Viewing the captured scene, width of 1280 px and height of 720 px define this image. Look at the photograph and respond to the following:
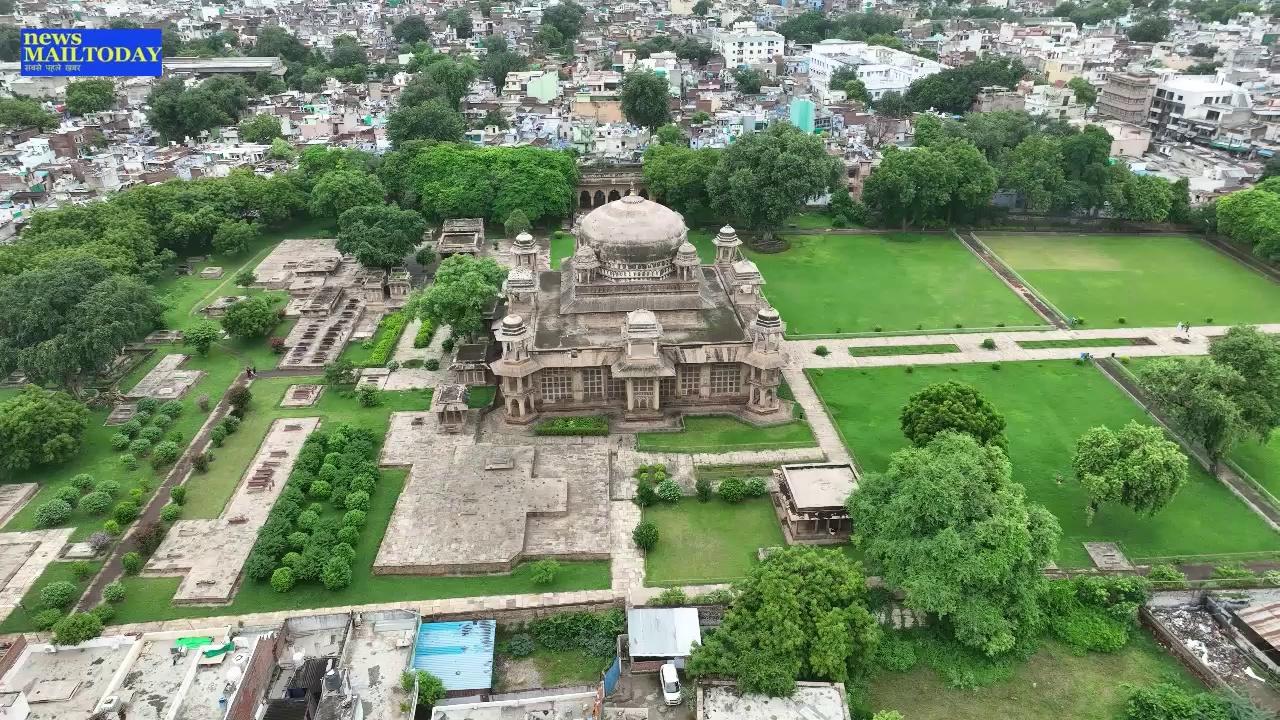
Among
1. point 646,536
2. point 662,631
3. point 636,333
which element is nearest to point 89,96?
point 636,333

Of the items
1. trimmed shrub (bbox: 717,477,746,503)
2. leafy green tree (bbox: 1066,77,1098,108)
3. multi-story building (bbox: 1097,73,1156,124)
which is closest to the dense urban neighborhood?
trimmed shrub (bbox: 717,477,746,503)

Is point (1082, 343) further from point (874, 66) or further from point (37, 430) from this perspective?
point (874, 66)

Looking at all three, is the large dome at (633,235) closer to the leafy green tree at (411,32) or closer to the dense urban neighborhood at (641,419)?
the dense urban neighborhood at (641,419)

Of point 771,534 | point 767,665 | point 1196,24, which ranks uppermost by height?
point 1196,24

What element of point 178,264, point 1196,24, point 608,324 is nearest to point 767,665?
point 608,324

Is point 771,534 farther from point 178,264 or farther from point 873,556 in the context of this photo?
point 178,264
